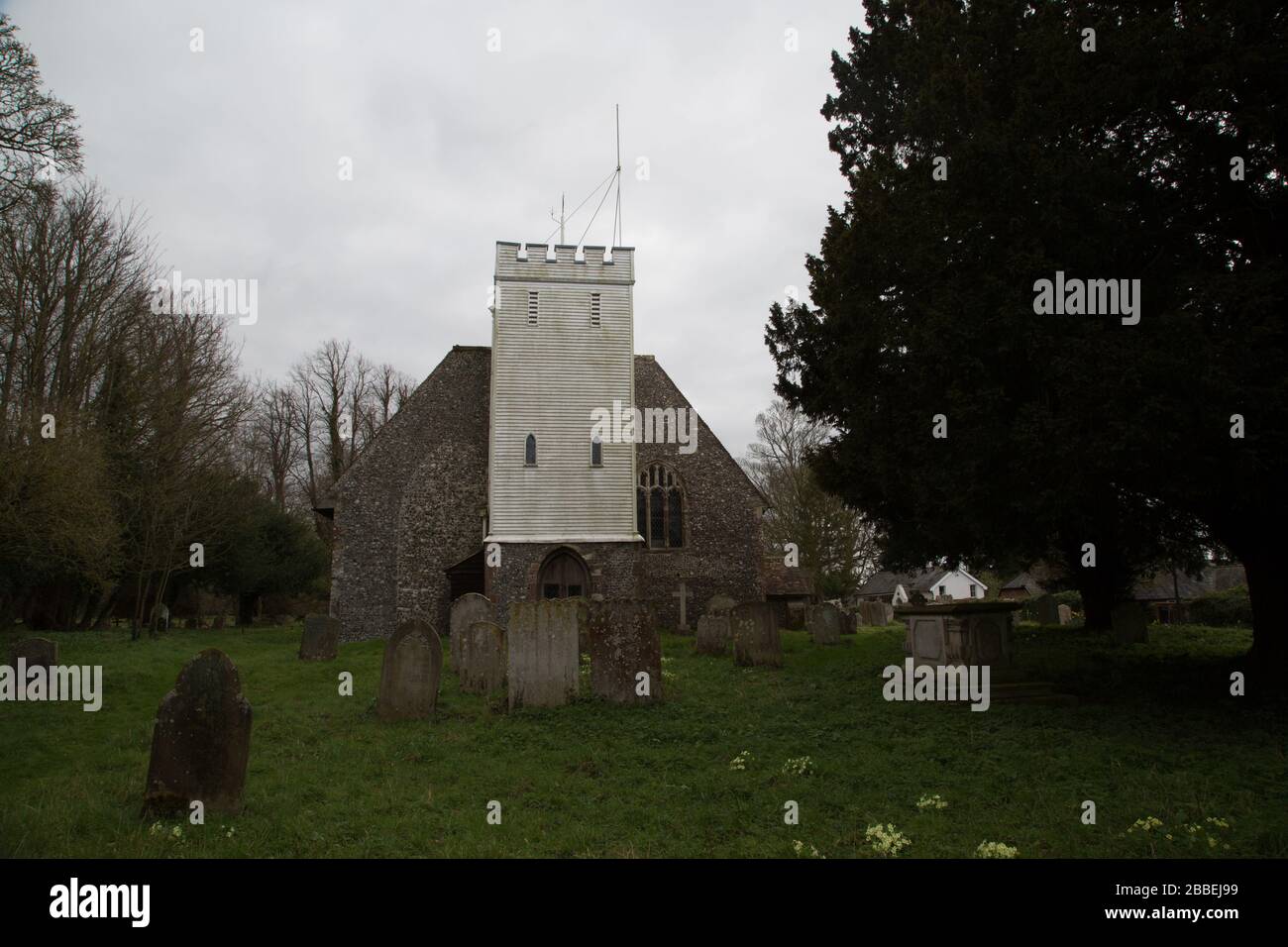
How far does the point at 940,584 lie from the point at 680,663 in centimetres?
3958

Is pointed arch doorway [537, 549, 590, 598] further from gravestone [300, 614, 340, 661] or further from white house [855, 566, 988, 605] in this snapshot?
white house [855, 566, 988, 605]

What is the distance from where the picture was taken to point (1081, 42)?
28.6ft

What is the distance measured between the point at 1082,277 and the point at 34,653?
45.8ft

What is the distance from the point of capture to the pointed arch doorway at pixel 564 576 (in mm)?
21828

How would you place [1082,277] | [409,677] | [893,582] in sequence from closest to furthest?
[1082,277] < [409,677] < [893,582]

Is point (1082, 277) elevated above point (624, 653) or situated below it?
above

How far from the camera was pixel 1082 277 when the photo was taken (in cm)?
875

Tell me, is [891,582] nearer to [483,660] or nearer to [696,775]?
[483,660]

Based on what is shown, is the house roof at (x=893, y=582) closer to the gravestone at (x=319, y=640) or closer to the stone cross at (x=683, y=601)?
the stone cross at (x=683, y=601)

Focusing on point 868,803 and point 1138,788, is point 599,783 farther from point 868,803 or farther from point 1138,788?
point 1138,788

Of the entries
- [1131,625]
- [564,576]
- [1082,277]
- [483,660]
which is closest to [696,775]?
[483,660]

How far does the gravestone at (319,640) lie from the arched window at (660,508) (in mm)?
10178

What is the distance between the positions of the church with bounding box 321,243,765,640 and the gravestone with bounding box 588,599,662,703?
10.6 m
